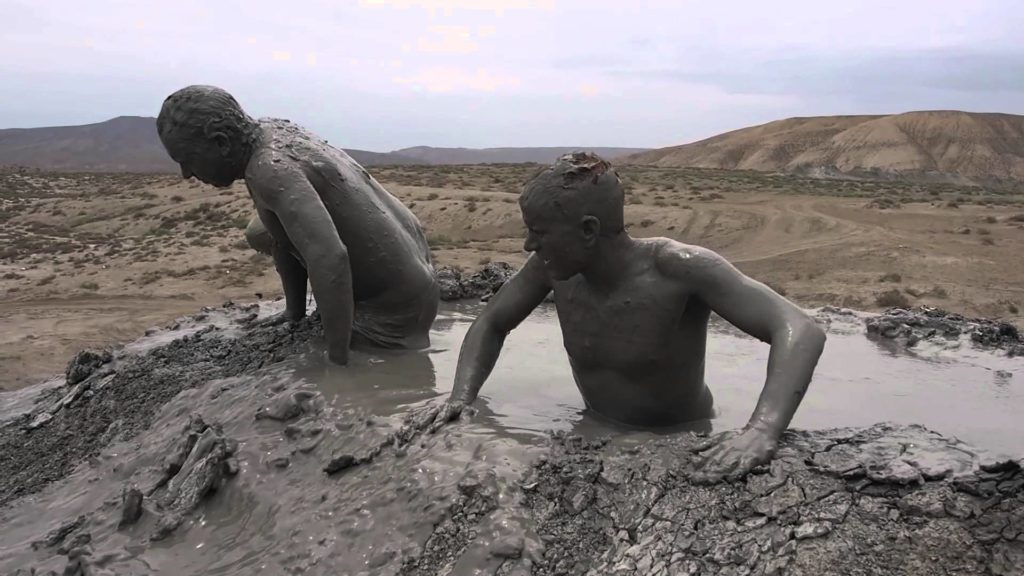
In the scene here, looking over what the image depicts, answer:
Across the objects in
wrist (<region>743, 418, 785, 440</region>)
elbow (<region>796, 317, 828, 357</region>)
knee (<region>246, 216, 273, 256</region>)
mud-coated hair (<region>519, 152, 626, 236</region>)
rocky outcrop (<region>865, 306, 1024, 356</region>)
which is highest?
mud-coated hair (<region>519, 152, 626, 236</region>)

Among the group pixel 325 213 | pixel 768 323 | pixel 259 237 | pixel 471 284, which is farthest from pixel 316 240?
pixel 471 284

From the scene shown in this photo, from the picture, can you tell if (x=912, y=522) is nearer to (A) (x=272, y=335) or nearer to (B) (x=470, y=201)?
(A) (x=272, y=335)

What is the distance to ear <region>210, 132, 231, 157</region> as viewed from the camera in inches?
142

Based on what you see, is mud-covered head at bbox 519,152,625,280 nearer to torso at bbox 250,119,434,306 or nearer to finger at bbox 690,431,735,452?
finger at bbox 690,431,735,452

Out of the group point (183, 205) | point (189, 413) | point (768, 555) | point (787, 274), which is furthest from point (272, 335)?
point (183, 205)

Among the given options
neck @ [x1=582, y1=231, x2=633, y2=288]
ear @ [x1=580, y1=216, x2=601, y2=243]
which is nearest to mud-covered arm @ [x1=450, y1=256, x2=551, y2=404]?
neck @ [x1=582, y1=231, x2=633, y2=288]

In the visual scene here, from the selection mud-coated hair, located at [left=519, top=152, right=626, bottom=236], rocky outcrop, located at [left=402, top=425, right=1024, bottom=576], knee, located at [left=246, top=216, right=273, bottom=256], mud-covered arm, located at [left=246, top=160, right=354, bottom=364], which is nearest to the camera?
rocky outcrop, located at [left=402, top=425, right=1024, bottom=576]

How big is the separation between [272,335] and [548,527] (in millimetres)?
2677

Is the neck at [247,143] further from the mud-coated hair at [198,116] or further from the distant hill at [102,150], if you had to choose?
the distant hill at [102,150]

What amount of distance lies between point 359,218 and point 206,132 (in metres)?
0.77

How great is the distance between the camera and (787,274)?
11930 millimetres

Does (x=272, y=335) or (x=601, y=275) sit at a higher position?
(x=601, y=275)

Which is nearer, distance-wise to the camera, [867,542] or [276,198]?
[867,542]

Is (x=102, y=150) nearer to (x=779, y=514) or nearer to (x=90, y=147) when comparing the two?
(x=90, y=147)
